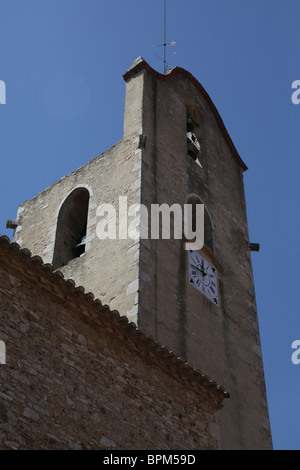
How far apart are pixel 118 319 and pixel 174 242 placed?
5128mm

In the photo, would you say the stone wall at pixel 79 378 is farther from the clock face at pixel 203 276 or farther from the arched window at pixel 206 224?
the arched window at pixel 206 224

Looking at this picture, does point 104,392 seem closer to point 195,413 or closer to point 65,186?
point 195,413

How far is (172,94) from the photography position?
52.0 ft

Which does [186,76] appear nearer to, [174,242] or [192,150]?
[192,150]

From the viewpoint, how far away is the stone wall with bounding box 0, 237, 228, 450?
6.86 meters

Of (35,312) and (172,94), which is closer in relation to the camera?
(35,312)

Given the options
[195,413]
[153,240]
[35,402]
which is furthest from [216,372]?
[35,402]

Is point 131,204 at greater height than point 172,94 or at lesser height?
lesser

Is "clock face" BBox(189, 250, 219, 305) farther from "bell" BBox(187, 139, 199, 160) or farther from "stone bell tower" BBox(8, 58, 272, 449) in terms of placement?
"bell" BBox(187, 139, 199, 160)
